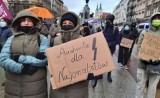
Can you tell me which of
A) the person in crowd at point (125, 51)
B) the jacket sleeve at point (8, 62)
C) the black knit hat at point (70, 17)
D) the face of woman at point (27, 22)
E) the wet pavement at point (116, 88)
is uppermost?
the black knit hat at point (70, 17)

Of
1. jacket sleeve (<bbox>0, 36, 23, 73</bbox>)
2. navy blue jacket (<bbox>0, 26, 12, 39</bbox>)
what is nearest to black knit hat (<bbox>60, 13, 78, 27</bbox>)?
jacket sleeve (<bbox>0, 36, 23, 73</bbox>)

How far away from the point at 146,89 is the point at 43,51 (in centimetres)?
227

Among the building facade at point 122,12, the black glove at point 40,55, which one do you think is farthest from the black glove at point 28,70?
the building facade at point 122,12

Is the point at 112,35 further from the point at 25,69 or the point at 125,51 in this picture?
the point at 25,69

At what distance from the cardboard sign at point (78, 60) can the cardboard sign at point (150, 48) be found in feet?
4.32

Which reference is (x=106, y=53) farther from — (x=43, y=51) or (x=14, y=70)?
(x=14, y=70)

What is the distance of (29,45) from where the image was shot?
3145 millimetres

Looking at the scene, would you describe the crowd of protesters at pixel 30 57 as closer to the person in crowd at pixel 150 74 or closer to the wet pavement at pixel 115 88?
the person in crowd at pixel 150 74

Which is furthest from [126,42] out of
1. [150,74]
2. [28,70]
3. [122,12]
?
[122,12]

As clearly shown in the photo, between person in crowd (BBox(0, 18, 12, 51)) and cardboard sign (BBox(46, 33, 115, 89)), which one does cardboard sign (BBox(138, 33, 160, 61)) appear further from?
person in crowd (BBox(0, 18, 12, 51))

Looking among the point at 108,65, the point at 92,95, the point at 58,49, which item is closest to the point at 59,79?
the point at 58,49

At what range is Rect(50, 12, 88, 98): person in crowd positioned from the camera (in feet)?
10.6

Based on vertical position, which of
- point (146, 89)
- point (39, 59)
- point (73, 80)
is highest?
point (39, 59)

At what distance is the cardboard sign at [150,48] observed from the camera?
4.32 meters
